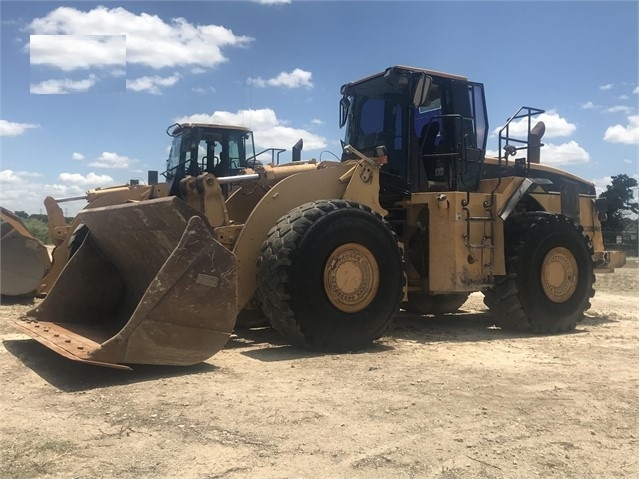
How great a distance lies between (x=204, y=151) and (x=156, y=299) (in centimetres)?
847

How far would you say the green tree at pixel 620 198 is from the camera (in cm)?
3994

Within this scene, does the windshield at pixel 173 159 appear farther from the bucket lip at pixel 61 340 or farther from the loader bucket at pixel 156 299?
the bucket lip at pixel 61 340

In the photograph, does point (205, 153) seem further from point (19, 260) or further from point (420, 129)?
point (420, 129)

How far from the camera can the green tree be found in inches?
1572

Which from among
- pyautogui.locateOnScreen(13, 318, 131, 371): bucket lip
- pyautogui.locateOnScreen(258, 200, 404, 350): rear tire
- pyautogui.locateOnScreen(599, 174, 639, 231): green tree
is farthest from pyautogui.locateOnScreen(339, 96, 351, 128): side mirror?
pyautogui.locateOnScreen(599, 174, 639, 231): green tree

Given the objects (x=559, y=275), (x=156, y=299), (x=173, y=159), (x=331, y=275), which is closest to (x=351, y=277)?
(x=331, y=275)

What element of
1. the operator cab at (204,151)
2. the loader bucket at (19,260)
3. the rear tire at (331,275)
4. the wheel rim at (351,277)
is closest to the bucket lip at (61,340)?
the rear tire at (331,275)

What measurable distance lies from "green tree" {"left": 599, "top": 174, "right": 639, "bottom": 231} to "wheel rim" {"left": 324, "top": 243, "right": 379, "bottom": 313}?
3838 cm

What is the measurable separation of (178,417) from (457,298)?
620 centimetres

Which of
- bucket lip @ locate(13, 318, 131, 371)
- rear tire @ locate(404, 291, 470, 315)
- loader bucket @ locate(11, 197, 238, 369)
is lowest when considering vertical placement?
rear tire @ locate(404, 291, 470, 315)

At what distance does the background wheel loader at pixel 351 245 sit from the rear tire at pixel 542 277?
2 centimetres

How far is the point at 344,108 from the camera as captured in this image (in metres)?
8.11

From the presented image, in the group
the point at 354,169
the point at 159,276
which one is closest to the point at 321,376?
the point at 159,276

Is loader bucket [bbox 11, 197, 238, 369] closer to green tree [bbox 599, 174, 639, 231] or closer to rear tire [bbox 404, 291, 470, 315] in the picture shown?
rear tire [bbox 404, 291, 470, 315]
